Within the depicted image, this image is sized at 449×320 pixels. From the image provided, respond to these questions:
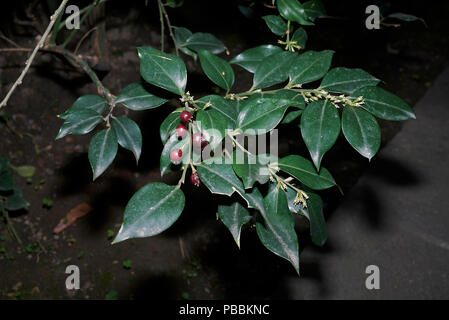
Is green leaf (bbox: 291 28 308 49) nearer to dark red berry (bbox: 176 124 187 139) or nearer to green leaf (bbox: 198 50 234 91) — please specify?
green leaf (bbox: 198 50 234 91)

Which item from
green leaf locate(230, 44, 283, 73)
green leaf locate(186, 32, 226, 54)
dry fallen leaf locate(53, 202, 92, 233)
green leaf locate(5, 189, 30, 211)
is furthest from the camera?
dry fallen leaf locate(53, 202, 92, 233)

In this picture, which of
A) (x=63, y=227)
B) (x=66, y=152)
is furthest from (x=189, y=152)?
(x=66, y=152)

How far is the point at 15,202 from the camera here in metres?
1.72

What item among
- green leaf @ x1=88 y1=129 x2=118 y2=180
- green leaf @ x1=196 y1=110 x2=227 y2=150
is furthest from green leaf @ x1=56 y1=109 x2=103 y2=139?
green leaf @ x1=196 y1=110 x2=227 y2=150

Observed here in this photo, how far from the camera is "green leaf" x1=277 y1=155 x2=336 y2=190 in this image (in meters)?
0.70

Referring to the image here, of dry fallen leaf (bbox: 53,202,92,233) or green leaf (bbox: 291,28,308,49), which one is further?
dry fallen leaf (bbox: 53,202,92,233)

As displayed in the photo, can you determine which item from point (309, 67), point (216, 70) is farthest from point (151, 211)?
point (309, 67)

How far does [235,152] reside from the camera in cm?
64

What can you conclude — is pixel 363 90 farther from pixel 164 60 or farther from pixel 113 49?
pixel 113 49

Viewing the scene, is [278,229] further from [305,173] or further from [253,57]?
[253,57]

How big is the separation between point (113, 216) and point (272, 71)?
132 centimetres

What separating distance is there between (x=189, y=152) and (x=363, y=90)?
0.37m

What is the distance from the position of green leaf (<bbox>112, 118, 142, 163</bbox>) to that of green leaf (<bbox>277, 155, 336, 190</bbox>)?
33 centimetres

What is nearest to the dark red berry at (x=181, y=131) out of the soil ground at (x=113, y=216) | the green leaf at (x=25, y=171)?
the soil ground at (x=113, y=216)
